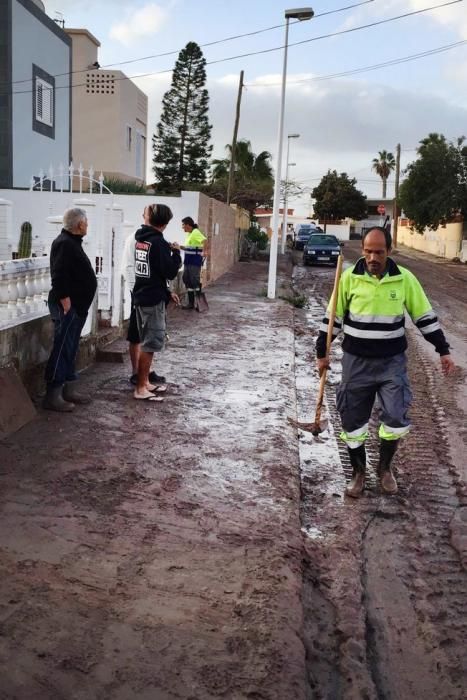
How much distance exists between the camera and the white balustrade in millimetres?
5906

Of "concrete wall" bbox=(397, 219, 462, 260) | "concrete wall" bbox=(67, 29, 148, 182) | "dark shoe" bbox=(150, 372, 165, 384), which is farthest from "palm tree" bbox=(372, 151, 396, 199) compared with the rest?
"dark shoe" bbox=(150, 372, 165, 384)

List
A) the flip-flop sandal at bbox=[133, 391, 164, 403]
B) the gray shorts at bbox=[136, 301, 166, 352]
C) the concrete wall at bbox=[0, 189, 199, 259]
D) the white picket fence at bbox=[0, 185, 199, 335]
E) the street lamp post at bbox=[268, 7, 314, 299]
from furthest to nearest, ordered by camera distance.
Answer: the street lamp post at bbox=[268, 7, 314, 299], the concrete wall at bbox=[0, 189, 199, 259], the flip-flop sandal at bbox=[133, 391, 164, 403], the gray shorts at bbox=[136, 301, 166, 352], the white picket fence at bbox=[0, 185, 199, 335]

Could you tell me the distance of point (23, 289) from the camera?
20.6 ft

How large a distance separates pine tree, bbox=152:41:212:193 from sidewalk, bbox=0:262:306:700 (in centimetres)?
3795

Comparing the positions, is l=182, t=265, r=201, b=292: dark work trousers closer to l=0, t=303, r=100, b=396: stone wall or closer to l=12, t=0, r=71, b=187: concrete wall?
l=0, t=303, r=100, b=396: stone wall


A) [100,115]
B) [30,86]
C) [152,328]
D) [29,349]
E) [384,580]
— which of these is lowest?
[384,580]

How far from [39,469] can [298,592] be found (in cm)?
207

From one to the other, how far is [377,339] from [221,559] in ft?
5.84

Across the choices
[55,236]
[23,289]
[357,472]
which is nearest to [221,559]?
[357,472]

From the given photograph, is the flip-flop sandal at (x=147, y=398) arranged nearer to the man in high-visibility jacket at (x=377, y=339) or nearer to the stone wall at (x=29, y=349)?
the stone wall at (x=29, y=349)

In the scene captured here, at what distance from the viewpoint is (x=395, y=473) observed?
17.5 feet

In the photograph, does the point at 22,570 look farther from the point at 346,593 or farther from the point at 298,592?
the point at 346,593

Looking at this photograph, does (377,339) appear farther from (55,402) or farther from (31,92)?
(31,92)

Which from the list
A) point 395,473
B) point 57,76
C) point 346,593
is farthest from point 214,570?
point 57,76
